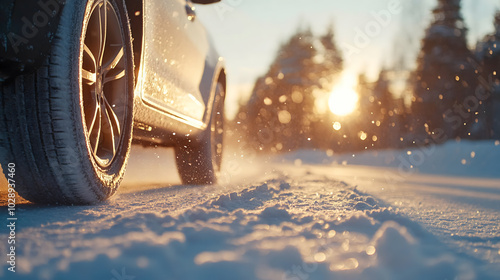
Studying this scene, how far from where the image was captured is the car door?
257 cm

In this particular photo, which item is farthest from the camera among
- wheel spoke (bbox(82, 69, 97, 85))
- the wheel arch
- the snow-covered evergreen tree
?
the snow-covered evergreen tree

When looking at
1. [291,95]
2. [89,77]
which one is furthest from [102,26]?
[291,95]

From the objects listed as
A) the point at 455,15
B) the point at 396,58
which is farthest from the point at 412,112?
the point at 455,15

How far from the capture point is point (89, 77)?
203 cm

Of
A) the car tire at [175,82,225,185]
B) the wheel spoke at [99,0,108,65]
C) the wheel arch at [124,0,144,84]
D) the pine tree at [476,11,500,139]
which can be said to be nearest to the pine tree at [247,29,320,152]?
the pine tree at [476,11,500,139]

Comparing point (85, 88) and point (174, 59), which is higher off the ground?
point (174, 59)

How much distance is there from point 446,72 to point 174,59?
28246 mm

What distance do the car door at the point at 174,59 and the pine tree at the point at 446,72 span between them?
2630cm

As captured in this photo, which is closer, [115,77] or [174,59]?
[115,77]

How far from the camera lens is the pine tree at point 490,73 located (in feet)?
84.4

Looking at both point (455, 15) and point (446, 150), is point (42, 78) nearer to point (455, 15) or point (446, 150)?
point (446, 150)

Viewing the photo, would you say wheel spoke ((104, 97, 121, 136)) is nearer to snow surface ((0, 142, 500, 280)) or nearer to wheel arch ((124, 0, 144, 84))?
wheel arch ((124, 0, 144, 84))

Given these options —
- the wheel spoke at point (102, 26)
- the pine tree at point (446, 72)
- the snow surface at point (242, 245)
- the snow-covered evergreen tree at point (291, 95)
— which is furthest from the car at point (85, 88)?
the snow-covered evergreen tree at point (291, 95)

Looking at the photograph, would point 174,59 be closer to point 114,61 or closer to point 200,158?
point 114,61
